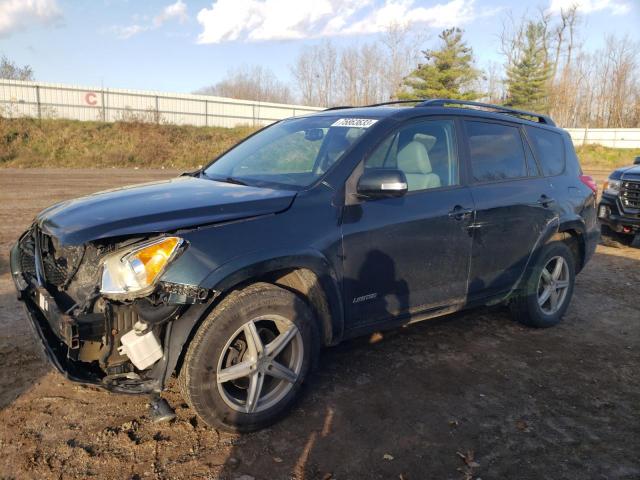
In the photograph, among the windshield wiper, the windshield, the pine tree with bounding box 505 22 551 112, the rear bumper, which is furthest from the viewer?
the pine tree with bounding box 505 22 551 112

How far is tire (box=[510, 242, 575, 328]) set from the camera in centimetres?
459

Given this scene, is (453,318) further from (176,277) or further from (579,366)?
(176,277)

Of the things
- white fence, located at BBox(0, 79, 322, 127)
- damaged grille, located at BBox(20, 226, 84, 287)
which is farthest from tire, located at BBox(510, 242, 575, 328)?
white fence, located at BBox(0, 79, 322, 127)

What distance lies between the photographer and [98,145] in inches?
1101

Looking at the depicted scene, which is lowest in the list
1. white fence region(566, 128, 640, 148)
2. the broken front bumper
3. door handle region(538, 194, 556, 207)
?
the broken front bumper

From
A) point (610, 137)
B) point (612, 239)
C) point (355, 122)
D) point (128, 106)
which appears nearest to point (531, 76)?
point (610, 137)

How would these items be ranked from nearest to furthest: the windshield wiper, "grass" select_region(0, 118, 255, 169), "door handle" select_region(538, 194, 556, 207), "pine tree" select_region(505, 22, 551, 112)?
the windshield wiper < "door handle" select_region(538, 194, 556, 207) < "grass" select_region(0, 118, 255, 169) < "pine tree" select_region(505, 22, 551, 112)

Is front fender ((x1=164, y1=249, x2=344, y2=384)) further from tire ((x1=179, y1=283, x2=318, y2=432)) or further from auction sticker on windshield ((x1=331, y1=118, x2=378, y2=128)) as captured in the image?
auction sticker on windshield ((x1=331, y1=118, x2=378, y2=128))

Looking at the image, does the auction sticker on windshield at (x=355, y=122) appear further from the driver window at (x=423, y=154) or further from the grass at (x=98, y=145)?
the grass at (x=98, y=145)

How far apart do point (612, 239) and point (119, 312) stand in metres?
9.30

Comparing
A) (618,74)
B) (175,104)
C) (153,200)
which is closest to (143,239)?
(153,200)

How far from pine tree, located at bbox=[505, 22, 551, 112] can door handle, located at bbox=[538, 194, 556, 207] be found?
169ft

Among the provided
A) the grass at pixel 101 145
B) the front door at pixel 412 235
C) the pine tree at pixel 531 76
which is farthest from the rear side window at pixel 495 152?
the pine tree at pixel 531 76

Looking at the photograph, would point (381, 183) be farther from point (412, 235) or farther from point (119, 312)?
point (119, 312)
